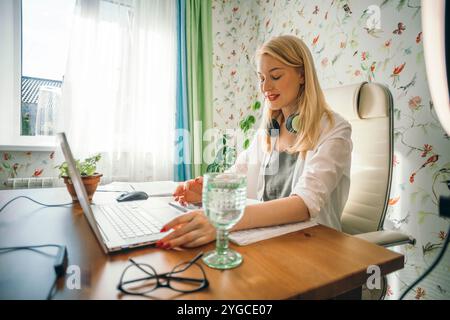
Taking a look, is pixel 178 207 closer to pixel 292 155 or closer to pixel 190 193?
pixel 190 193

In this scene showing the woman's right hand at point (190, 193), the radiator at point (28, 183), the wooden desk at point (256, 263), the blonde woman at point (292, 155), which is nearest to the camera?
the wooden desk at point (256, 263)

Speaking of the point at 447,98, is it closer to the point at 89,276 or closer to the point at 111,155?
the point at 89,276

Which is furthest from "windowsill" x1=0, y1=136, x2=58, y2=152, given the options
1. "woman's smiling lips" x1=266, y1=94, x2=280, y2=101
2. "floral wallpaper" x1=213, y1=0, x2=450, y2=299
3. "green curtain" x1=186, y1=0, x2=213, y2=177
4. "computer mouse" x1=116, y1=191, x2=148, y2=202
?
"floral wallpaper" x1=213, y1=0, x2=450, y2=299

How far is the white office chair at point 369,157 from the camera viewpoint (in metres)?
0.92

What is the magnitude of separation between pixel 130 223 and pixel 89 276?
24 centimetres

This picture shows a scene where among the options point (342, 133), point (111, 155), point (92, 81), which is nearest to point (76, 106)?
point (92, 81)

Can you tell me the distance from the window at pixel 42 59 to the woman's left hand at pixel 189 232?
1.95 metres

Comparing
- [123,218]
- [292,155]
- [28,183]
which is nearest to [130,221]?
[123,218]

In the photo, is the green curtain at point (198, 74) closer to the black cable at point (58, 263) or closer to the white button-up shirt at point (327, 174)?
the white button-up shirt at point (327, 174)

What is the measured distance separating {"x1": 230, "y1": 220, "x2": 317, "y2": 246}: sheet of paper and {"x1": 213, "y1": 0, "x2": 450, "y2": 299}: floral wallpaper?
95 cm

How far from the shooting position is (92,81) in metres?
2.00

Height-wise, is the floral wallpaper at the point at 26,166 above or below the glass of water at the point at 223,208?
above

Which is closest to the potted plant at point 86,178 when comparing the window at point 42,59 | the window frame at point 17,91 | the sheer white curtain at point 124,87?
the sheer white curtain at point 124,87

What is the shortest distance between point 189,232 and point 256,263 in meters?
0.15
